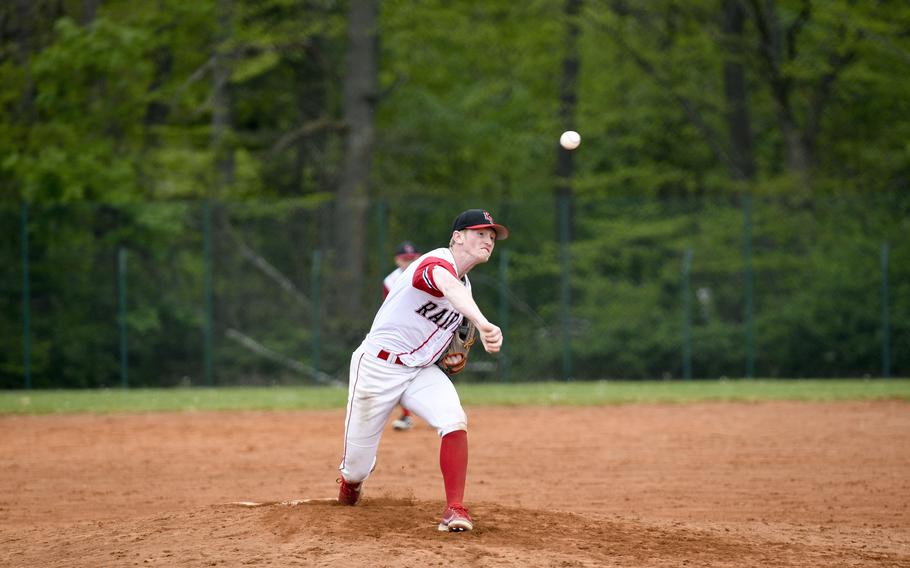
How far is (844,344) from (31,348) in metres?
15.0

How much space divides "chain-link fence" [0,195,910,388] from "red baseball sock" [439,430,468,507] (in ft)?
46.7

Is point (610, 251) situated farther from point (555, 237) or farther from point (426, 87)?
point (426, 87)

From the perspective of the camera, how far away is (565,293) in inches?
849

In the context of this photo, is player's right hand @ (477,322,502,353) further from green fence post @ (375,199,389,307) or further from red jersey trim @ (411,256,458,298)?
green fence post @ (375,199,389,307)

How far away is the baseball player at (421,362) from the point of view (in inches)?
258

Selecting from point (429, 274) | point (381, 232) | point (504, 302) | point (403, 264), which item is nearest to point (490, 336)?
point (429, 274)

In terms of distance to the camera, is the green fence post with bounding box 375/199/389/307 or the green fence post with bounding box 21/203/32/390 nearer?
the green fence post with bounding box 21/203/32/390

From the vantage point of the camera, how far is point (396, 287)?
6.94 m

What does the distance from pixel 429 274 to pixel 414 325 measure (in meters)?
0.50

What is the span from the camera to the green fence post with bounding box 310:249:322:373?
2102cm

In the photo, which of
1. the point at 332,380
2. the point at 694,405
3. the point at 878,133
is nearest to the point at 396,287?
the point at 694,405

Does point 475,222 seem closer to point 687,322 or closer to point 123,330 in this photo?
point 687,322

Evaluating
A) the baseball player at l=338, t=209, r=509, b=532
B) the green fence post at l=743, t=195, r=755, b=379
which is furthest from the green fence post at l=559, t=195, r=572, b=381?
the baseball player at l=338, t=209, r=509, b=532

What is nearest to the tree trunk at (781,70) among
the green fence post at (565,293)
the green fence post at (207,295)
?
the green fence post at (565,293)
